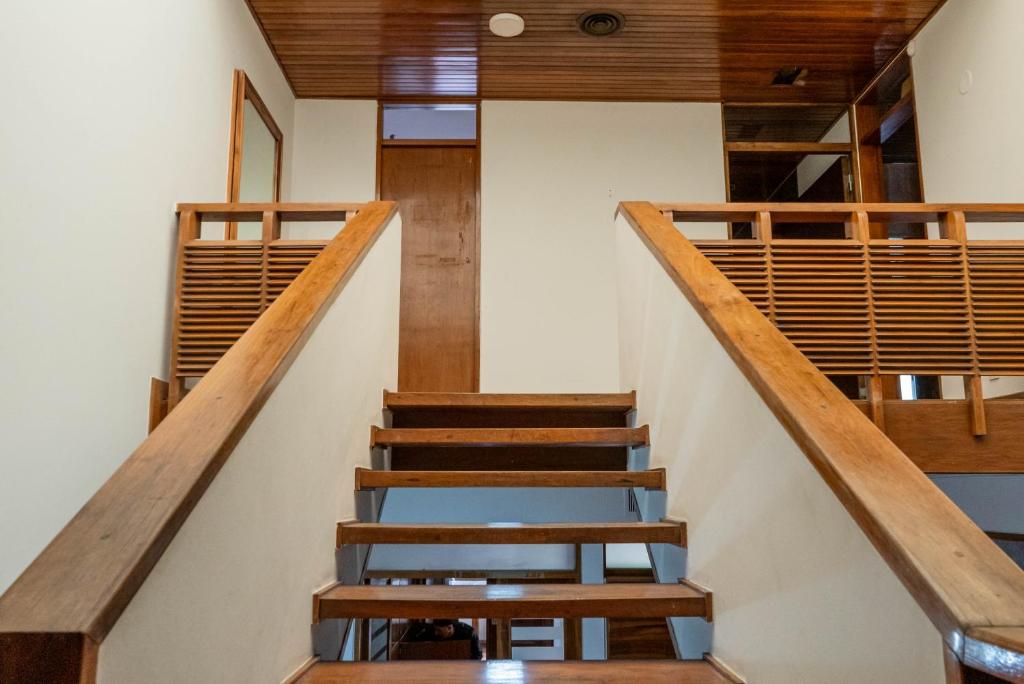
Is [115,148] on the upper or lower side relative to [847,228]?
upper

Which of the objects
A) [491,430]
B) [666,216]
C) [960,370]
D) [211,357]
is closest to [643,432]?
[491,430]

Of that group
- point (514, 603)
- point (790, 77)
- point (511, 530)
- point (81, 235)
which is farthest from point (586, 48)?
point (514, 603)

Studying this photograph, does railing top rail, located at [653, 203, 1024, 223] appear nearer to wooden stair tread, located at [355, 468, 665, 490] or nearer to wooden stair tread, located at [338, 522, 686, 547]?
wooden stair tread, located at [355, 468, 665, 490]

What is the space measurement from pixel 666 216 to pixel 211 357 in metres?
1.83

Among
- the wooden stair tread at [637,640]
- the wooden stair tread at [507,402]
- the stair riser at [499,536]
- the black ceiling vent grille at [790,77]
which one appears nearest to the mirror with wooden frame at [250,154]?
the wooden stair tread at [507,402]

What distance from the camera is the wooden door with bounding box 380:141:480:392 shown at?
5.53 m

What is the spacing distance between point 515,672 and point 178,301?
7.14ft

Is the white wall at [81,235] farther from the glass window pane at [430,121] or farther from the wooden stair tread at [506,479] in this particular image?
the glass window pane at [430,121]

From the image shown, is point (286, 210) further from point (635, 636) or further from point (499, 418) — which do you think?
point (635, 636)

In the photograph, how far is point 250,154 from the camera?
475cm

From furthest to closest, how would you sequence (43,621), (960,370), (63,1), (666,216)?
(666,216), (960,370), (63,1), (43,621)

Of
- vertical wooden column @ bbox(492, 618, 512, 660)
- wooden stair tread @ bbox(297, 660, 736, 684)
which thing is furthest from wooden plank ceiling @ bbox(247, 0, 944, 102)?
vertical wooden column @ bbox(492, 618, 512, 660)

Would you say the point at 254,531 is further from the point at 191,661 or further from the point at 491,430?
the point at 491,430

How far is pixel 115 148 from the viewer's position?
2.97m
